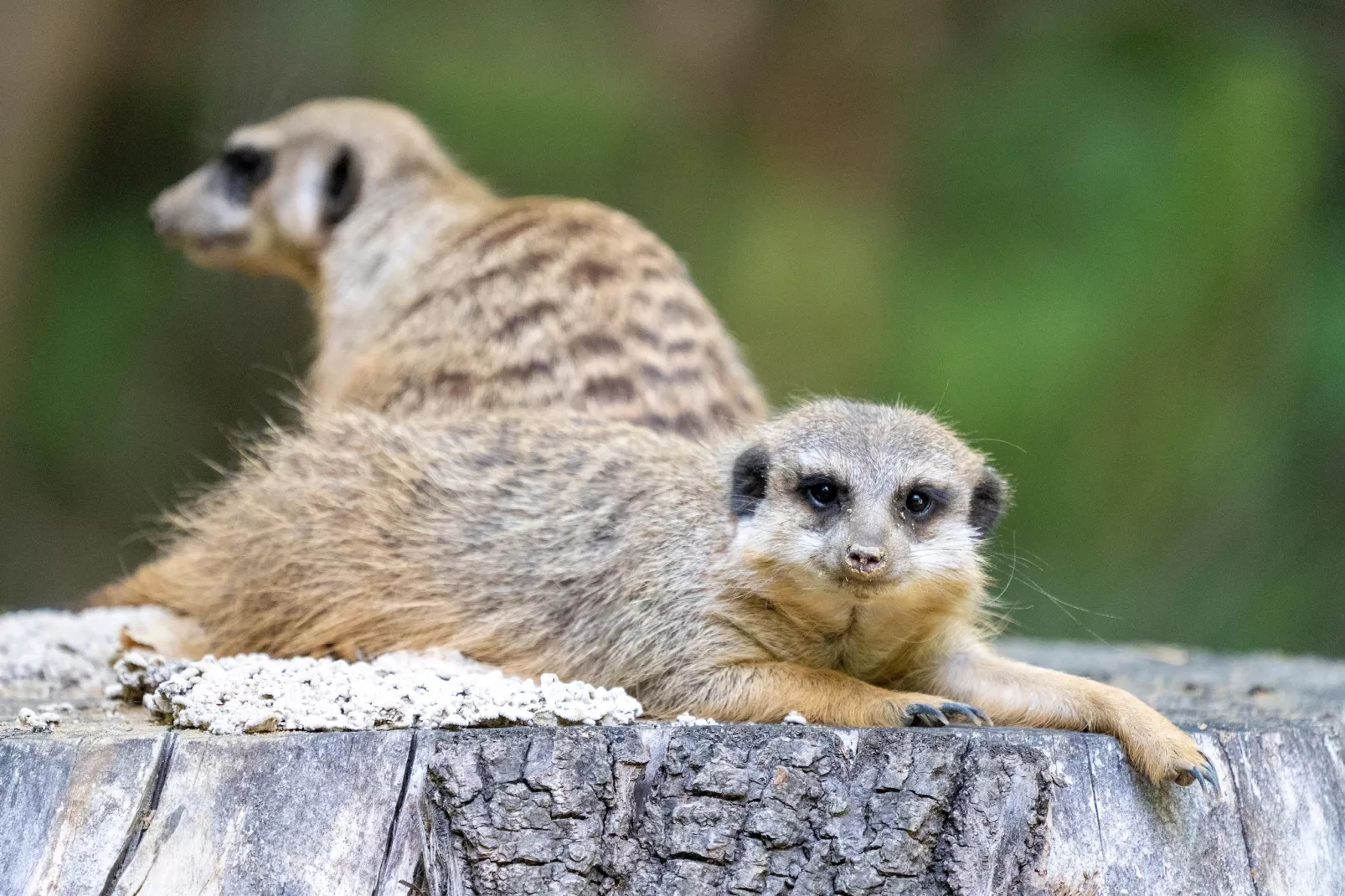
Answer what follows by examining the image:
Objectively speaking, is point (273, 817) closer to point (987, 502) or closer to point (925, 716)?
point (925, 716)

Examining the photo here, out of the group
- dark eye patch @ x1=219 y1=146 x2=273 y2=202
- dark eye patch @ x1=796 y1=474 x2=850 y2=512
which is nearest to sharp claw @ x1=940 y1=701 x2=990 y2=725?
dark eye patch @ x1=796 y1=474 x2=850 y2=512

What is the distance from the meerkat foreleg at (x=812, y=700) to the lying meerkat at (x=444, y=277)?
821mm

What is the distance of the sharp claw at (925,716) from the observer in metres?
2.07

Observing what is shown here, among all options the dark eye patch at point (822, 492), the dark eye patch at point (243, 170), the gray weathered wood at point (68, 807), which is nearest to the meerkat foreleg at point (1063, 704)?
the dark eye patch at point (822, 492)

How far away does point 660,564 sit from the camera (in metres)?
2.58

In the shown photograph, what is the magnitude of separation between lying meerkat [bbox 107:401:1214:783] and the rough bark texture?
24 cm

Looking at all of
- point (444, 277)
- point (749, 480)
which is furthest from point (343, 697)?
point (444, 277)

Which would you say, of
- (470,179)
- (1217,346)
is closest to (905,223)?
(1217,346)

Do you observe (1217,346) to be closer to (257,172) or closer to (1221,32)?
(1221,32)

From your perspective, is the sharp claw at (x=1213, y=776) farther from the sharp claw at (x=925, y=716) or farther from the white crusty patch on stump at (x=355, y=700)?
the white crusty patch on stump at (x=355, y=700)

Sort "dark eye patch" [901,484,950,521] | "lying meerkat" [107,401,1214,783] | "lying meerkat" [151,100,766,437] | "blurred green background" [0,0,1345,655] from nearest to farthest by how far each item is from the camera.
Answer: "lying meerkat" [107,401,1214,783], "dark eye patch" [901,484,950,521], "lying meerkat" [151,100,766,437], "blurred green background" [0,0,1345,655]

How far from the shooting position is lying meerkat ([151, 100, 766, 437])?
3.45 metres

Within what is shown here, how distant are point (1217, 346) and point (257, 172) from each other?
3873mm

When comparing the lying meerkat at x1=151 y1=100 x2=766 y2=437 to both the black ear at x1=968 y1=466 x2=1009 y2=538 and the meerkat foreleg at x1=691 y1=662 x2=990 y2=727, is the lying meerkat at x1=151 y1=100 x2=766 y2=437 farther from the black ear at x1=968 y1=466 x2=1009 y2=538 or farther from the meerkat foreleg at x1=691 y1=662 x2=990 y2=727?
the meerkat foreleg at x1=691 y1=662 x2=990 y2=727
